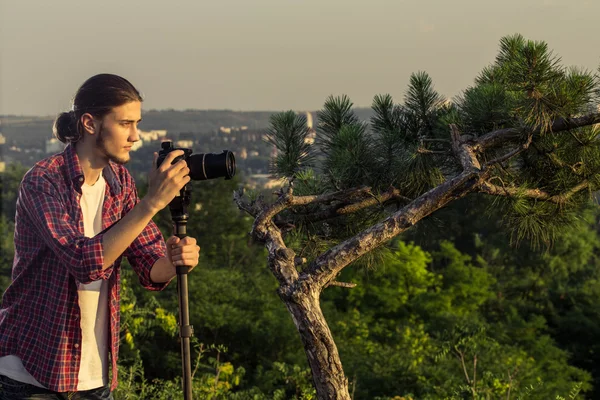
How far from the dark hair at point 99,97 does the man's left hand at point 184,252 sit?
1.40 ft

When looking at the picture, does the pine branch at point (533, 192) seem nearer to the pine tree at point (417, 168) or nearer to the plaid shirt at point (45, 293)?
the pine tree at point (417, 168)

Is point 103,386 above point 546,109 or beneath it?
beneath

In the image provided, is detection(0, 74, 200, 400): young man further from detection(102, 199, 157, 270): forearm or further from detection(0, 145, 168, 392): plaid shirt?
detection(102, 199, 157, 270): forearm

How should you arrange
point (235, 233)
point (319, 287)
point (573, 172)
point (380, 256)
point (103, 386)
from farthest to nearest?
point (235, 233), point (380, 256), point (573, 172), point (319, 287), point (103, 386)

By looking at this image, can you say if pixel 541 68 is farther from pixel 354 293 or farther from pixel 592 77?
pixel 354 293

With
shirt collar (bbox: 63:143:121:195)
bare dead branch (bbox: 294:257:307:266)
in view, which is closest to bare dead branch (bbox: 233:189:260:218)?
bare dead branch (bbox: 294:257:307:266)

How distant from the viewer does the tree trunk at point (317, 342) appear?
351cm

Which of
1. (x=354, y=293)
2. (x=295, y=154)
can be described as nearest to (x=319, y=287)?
(x=295, y=154)

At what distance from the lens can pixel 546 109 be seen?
3607mm

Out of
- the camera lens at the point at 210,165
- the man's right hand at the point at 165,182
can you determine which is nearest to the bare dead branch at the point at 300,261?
the camera lens at the point at 210,165

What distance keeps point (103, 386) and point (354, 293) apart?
1740cm

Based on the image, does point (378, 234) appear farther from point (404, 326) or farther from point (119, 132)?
point (404, 326)

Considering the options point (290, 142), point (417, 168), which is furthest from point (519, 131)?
point (290, 142)

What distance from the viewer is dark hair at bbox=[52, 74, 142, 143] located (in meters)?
2.40
